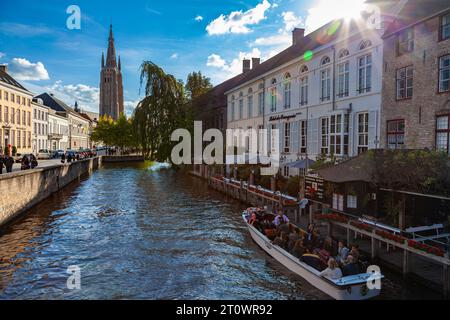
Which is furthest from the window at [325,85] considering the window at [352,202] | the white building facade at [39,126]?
the white building facade at [39,126]

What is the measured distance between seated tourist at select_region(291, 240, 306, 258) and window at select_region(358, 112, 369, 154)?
9158 millimetres

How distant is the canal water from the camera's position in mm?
9875

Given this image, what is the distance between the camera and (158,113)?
121ft

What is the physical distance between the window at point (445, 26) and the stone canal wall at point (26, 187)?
61.7 ft

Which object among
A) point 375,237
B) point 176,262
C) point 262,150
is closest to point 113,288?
point 176,262

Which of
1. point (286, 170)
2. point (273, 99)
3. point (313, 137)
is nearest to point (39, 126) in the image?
point (273, 99)

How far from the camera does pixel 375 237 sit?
11.2 metres

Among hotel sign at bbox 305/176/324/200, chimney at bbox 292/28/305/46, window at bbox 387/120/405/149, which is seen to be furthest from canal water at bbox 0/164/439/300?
chimney at bbox 292/28/305/46

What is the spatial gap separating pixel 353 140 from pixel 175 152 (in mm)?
22562

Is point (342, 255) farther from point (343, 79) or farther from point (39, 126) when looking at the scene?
point (39, 126)

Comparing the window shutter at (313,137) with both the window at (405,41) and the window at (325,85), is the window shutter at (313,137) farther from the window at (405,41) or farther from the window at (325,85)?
the window at (405,41)

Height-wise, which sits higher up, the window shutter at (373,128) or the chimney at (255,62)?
the chimney at (255,62)

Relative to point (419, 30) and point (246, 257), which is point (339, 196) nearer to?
point (246, 257)

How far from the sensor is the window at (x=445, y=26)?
46.3ft
